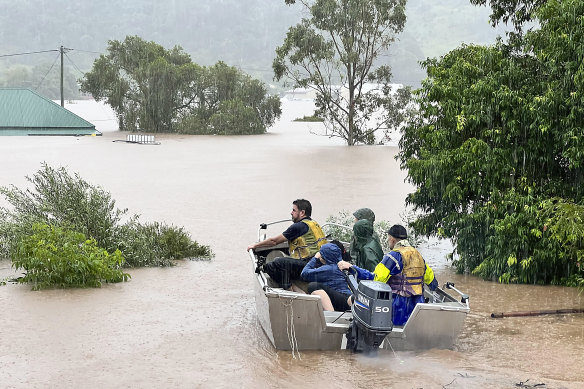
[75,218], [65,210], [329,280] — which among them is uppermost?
[65,210]

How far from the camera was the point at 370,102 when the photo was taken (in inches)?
2032

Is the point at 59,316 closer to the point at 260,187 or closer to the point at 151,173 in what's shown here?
the point at 260,187

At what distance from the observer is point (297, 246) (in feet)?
36.5

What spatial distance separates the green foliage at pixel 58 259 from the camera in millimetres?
12961

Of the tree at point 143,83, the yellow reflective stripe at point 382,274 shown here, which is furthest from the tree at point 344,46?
the yellow reflective stripe at point 382,274

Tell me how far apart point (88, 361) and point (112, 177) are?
25.3 m

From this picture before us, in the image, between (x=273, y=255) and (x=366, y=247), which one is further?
(x=273, y=255)

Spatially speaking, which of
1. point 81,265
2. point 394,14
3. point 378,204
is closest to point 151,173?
point 378,204

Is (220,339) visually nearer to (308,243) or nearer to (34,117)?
(308,243)

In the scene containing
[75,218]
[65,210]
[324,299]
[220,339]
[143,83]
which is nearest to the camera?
[324,299]

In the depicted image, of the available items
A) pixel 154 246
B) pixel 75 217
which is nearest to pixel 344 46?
pixel 154 246

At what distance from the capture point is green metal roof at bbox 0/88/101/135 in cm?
6025

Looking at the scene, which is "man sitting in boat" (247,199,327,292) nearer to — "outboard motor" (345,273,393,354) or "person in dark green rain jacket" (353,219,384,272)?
"person in dark green rain jacket" (353,219,384,272)

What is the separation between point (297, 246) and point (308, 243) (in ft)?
0.54
